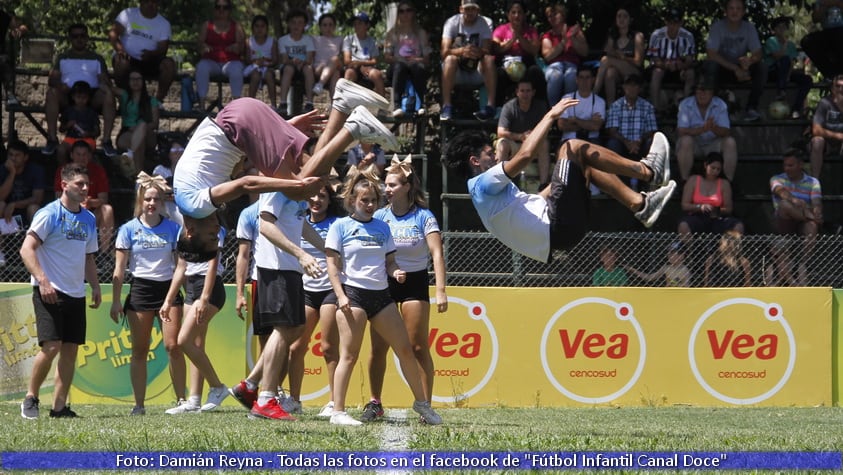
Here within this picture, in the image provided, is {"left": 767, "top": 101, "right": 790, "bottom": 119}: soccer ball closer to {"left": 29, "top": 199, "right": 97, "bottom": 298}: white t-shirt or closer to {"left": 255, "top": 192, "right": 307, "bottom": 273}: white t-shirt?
{"left": 255, "top": 192, "right": 307, "bottom": 273}: white t-shirt

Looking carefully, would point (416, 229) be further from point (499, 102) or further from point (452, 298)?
point (499, 102)

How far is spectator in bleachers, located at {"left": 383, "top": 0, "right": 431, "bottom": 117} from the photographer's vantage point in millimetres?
14992

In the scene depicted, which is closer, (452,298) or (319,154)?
(319,154)

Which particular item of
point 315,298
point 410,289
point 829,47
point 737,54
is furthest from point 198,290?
point 737,54

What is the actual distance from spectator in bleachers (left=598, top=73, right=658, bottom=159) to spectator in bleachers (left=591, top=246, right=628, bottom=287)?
2.40 meters

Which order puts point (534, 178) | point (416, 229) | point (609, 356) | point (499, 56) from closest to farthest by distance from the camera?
point (416, 229) < point (609, 356) < point (534, 178) < point (499, 56)

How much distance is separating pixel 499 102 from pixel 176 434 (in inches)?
361

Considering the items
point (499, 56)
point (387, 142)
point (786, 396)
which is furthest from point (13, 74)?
point (786, 396)

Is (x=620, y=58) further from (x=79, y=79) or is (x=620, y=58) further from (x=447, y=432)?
(x=447, y=432)

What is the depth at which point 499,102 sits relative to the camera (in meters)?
15.4

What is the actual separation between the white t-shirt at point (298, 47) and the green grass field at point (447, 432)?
21.0ft

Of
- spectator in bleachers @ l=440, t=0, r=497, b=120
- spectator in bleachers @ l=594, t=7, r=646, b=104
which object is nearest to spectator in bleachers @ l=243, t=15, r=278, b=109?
spectator in bleachers @ l=440, t=0, r=497, b=120

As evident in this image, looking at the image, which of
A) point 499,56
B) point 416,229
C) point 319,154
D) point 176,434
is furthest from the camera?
point 499,56

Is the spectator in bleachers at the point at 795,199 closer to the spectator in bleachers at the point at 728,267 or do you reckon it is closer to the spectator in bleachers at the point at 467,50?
the spectator in bleachers at the point at 728,267
